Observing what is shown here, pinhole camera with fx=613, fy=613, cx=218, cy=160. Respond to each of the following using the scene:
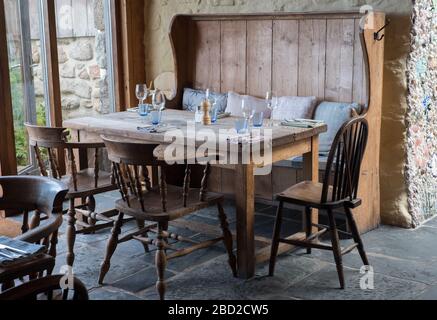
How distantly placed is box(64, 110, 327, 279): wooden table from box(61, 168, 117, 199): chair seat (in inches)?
10.0

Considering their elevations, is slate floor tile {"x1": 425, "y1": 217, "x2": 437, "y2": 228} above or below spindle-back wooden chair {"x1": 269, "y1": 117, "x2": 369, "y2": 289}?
below

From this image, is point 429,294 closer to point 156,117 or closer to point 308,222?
point 308,222

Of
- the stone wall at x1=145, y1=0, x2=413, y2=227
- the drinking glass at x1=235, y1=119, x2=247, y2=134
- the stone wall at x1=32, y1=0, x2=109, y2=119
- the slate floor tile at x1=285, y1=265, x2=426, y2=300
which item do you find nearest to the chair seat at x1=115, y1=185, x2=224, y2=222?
the drinking glass at x1=235, y1=119, x2=247, y2=134

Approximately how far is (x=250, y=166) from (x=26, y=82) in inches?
90.6

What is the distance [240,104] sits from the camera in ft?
15.5

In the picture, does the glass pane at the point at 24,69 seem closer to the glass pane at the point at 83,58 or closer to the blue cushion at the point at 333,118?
the glass pane at the point at 83,58

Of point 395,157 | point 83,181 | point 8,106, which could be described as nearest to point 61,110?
point 8,106

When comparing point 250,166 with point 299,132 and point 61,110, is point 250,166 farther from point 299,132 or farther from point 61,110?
point 61,110

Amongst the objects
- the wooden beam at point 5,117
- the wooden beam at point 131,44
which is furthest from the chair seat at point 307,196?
the wooden beam at point 131,44

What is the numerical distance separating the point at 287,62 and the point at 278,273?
1.81 metres

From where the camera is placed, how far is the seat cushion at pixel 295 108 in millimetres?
4340

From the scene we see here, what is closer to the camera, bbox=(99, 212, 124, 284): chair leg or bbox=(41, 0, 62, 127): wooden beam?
bbox=(99, 212, 124, 284): chair leg

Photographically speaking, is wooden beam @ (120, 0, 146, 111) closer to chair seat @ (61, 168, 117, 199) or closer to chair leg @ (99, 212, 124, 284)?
chair seat @ (61, 168, 117, 199)

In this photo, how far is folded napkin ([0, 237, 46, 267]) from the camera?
1.74 m
